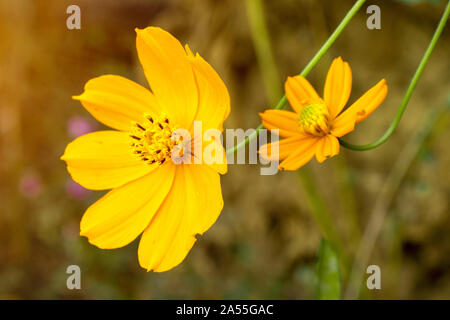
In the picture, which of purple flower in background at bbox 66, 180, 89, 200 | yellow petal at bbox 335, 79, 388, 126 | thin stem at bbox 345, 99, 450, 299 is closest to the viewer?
yellow petal at bbox 335, 79, 388, 126

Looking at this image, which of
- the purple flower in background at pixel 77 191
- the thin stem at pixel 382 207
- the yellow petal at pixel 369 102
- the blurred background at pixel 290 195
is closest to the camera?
the yellow petal at pixel 369 102

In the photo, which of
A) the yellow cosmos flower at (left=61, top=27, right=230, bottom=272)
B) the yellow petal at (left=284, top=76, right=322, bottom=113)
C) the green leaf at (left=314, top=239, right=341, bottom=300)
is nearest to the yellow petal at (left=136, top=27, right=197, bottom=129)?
the yellow cosmos flower at (left=61, top=27, right=230, bottom=272)

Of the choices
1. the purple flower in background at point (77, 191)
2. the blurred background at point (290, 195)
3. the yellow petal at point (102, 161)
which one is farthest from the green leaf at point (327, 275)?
the purple flower in background at point (77, 191)

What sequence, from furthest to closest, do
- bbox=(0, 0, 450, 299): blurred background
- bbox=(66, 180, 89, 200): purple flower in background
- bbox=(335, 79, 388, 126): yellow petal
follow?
bbox=(66, 180, 89, 200): purple flower in background < bbox=(0, 0, 450, 299): blurred background < bbox=(335, 79, 388, 126): yellow petal

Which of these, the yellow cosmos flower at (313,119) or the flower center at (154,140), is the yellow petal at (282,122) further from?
the flower center at (154,140)

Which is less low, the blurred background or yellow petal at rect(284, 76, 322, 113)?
the blurred background

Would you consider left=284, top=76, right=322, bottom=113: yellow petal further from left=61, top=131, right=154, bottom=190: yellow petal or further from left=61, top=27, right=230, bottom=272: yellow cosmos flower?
left=61, top=131, right=154, bottom=190: yellow petal
